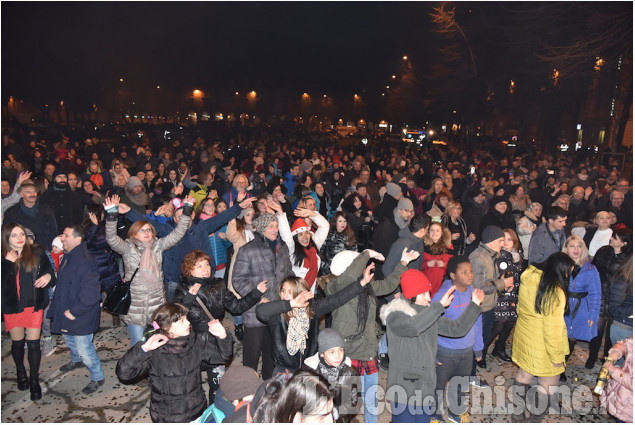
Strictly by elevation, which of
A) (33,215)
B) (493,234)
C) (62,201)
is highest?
(62,201)

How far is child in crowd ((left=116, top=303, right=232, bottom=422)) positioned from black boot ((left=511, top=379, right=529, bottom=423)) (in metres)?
3.25

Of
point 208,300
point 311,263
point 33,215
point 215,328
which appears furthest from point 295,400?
point 33,215

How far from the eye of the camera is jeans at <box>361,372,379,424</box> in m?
4.40

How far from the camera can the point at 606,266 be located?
5.80 meters

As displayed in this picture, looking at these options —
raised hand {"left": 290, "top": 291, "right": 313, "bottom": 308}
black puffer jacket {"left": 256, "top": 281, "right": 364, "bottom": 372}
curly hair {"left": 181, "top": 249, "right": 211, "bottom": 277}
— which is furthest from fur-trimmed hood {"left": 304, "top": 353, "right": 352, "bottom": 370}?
curly hair {"left": 181, "top": 249, "right": 211, "bottom": 277}

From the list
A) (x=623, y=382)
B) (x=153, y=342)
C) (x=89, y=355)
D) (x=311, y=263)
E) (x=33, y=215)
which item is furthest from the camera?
(x=33, y=215)

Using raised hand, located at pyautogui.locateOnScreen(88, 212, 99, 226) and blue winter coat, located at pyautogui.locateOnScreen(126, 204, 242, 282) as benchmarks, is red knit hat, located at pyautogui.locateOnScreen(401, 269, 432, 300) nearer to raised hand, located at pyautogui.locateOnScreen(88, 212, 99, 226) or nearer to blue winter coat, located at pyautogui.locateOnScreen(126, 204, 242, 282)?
blue winter coat, located at pyautogui.locateOnScreen(126, 204, 242, 282)

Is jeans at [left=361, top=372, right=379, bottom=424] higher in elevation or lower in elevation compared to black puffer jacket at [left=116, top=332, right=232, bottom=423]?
lower

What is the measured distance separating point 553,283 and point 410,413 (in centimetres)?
181

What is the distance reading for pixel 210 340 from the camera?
390 centimetres

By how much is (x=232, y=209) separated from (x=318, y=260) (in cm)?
131

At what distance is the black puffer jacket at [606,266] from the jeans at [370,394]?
10.6 ft

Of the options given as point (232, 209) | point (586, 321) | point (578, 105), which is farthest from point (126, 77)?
point (586, 321)

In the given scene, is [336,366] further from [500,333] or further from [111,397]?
[500,333]
